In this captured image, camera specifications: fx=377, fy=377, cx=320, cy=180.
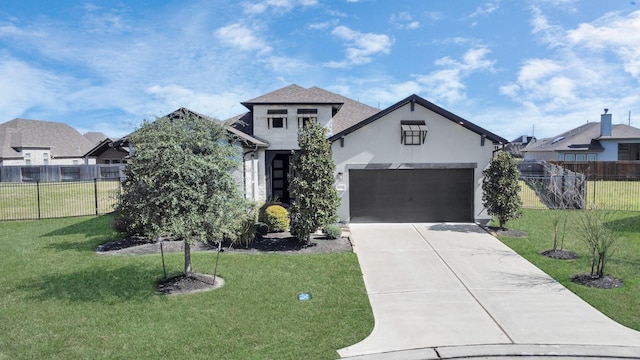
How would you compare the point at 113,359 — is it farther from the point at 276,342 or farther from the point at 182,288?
the point at 182,288

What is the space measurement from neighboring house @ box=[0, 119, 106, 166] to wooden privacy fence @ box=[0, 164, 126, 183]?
6624mm

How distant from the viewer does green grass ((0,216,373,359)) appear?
5516mm

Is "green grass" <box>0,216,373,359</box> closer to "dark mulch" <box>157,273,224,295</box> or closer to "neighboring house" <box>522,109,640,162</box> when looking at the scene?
"dark mulch" <box>157,273,224,295</box>

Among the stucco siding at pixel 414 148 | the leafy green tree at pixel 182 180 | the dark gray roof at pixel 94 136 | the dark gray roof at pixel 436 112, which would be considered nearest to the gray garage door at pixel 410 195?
the stucco siding at pixel 414 148

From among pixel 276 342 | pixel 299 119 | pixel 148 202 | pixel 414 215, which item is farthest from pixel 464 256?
pixel 299 119

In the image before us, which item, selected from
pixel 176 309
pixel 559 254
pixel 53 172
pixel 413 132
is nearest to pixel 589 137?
pixel 413 132

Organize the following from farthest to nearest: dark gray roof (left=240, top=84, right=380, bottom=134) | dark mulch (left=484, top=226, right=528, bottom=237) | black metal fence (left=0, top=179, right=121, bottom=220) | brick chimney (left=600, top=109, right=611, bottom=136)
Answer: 1. brick chimney (left=600, top=109, right=611, bottom=136)
2. black metal fence (left=0, top=179, right=121, bottom=220)
3. dark gray roof (left=240, top=84, right=380, bottom=134)
4. dark mulch (left=484, top=226, right=528, bottom=237)

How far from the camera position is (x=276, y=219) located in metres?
13.2

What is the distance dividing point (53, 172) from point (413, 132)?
3512 centimetres

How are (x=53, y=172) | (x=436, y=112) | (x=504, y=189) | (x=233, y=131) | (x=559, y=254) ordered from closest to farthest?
1. (x=559, y=254)
2. (x=504, y=189)
3. (x=233, y=131)
4. (x=436, y=112)
5. (x=53, y=172)

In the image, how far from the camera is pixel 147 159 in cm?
742

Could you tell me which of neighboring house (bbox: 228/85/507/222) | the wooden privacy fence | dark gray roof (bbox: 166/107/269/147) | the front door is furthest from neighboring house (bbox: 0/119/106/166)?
neighboring house (bbox: 228/85/507/222)

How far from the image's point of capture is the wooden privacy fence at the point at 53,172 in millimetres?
34125

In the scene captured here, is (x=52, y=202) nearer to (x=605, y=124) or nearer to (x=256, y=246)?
(x=256, y=246)
